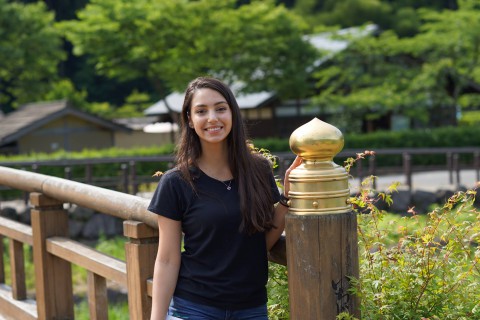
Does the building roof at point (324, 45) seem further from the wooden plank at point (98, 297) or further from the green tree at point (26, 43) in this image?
the wooden plank at point (98, 297)

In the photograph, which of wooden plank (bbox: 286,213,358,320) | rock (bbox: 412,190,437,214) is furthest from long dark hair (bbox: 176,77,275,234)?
rock (bbox: 412,190,437,214)

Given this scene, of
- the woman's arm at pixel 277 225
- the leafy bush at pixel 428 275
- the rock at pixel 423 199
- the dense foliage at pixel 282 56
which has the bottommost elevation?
the rock at pixel 423 199

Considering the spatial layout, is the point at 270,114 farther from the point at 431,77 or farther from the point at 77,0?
the point at 77,0

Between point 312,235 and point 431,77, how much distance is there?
22.1 meters

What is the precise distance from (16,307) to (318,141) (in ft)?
8.96

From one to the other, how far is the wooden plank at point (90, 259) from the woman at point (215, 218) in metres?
0.57

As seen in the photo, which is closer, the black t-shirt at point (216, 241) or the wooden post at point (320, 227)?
the wooden post at point (320, 227)

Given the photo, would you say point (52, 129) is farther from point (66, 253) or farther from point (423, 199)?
point (66, 253)

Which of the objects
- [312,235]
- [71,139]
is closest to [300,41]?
[71,139]

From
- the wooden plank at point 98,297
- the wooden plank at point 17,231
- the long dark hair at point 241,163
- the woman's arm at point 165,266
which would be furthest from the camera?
the wooden plank at point 17,231

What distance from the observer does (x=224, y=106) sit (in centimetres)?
235

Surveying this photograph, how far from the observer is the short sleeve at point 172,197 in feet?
7.63

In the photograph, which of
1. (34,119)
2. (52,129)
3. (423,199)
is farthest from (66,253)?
(52,129)

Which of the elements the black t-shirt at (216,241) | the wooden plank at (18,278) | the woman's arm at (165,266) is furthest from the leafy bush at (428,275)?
the wooden plank at (18,278)
